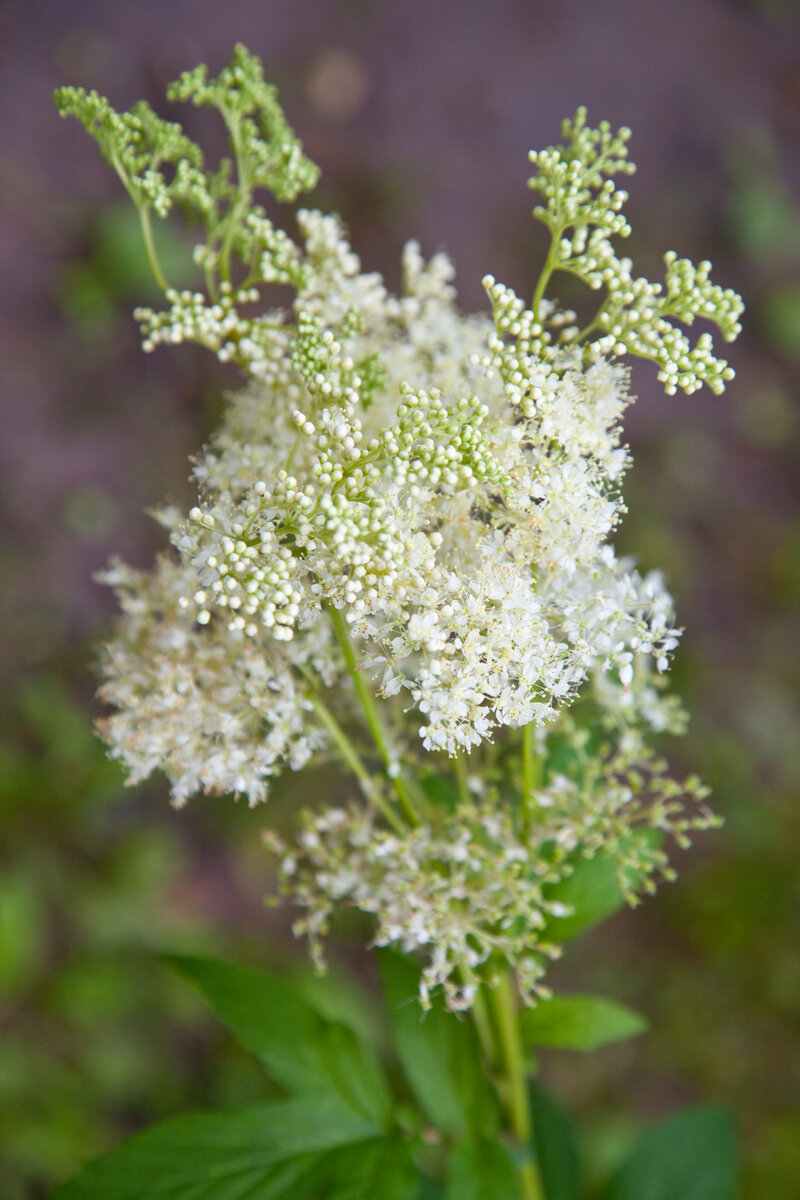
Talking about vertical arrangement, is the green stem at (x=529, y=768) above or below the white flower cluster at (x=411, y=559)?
below

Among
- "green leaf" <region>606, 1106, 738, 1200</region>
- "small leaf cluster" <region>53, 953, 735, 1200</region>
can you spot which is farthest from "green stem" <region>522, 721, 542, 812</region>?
"green leaf" <region>606, 1106, 738, 1200</region>

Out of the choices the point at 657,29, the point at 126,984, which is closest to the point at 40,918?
the point at 126,984

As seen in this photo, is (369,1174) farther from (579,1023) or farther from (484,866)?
(484,866)

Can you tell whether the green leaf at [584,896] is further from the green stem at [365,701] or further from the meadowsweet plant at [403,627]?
the green stem at [365,701]

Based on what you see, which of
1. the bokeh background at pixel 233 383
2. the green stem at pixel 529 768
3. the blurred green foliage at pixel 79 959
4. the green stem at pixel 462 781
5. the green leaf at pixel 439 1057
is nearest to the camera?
the green stem at pixel 529 768

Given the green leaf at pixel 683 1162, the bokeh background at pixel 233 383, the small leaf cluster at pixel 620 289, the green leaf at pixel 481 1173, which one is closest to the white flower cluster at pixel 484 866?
the green leaf at pixel 481 1173

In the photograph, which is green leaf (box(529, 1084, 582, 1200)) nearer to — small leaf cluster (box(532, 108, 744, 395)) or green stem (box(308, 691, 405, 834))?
green stem (box(308, 691, 405, 834))

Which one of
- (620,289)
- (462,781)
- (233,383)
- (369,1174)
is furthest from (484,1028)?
(233,383)
